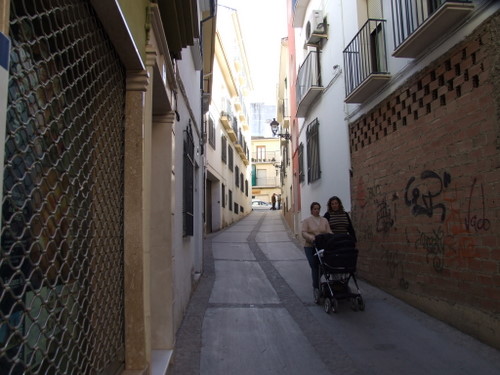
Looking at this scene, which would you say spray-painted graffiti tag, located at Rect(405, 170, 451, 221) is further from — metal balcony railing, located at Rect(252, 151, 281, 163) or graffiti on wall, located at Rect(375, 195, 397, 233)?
metal balcony railing, located at Rect(252, 151, 281, 163)

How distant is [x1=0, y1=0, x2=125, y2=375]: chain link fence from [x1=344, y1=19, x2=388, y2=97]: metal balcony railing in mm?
5184

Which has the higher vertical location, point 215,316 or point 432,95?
point 432,95

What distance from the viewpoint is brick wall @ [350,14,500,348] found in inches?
174

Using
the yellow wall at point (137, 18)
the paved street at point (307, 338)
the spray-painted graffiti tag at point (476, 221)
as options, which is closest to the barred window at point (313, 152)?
the paved street at point (307, 338)

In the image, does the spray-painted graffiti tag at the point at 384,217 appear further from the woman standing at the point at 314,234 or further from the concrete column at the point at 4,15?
the concrete column at the point at 4,15

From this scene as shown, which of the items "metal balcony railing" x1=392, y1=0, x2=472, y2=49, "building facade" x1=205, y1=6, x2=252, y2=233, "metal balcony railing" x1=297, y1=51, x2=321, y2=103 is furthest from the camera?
"building facade" x1=205, y1=6, x2=252, y2=233

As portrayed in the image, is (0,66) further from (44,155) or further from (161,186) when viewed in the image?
(161,186)

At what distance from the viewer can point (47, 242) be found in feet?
5.95

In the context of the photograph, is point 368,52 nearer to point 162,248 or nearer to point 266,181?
point 162,248

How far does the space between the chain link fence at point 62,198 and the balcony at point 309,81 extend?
8223 mm

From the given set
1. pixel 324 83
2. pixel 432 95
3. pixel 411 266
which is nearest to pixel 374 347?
pixel 411 266

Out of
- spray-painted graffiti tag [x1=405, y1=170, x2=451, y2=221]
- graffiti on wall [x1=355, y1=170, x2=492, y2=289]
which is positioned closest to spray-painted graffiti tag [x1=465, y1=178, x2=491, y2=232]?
graffiti on wall [x1=355, y1=170, x2=492, y2=289]

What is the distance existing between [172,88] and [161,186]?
1.17 metres

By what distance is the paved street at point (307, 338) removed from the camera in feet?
13.6
